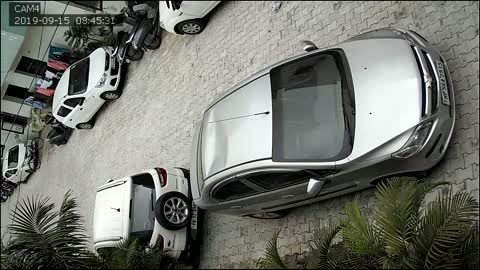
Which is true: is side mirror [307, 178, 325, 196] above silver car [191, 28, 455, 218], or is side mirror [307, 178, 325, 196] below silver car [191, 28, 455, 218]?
below

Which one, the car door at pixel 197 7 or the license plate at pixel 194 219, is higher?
the car door at pixel 197 7

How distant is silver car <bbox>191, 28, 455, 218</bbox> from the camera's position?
5250 millimetres

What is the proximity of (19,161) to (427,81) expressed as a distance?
15.9m

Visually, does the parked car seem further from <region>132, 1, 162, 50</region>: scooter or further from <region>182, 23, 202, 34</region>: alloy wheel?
<region>182, 23, 202, 34</region>: alloy wheel

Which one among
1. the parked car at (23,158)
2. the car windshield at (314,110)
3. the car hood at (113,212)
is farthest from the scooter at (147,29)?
the parked car at (23,158)

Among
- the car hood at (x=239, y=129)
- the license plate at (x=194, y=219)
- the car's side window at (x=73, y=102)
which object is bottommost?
the license plate at (x=194, y=219)

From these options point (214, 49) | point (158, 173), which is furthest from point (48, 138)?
point (158, 173)

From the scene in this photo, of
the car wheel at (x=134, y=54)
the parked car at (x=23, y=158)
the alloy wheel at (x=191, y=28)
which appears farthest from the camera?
the parked car at (x=23, y=158)

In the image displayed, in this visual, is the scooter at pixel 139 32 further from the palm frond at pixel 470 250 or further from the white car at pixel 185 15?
the palm frond at pixel 470 250

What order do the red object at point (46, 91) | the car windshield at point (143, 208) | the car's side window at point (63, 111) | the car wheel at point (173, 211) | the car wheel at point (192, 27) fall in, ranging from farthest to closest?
1. the red object at point (46, 91)
2. the car's side window at point (63, 111)
3. the car wheel at point (192, 27)
4. the car windshield at point (143, 208)
5. the car wheel at point (173, 211)

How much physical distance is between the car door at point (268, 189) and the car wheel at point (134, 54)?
6318mm

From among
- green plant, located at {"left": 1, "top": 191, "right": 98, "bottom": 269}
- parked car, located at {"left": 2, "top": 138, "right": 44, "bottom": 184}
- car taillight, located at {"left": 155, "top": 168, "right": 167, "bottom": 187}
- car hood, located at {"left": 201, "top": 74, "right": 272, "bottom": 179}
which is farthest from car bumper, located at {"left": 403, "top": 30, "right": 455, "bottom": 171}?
parked car, located at {"left": 2, "top": 138, "right": 44, "bottom": 184}

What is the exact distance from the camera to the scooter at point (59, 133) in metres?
15.8

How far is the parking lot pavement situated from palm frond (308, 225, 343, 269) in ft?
5.59
